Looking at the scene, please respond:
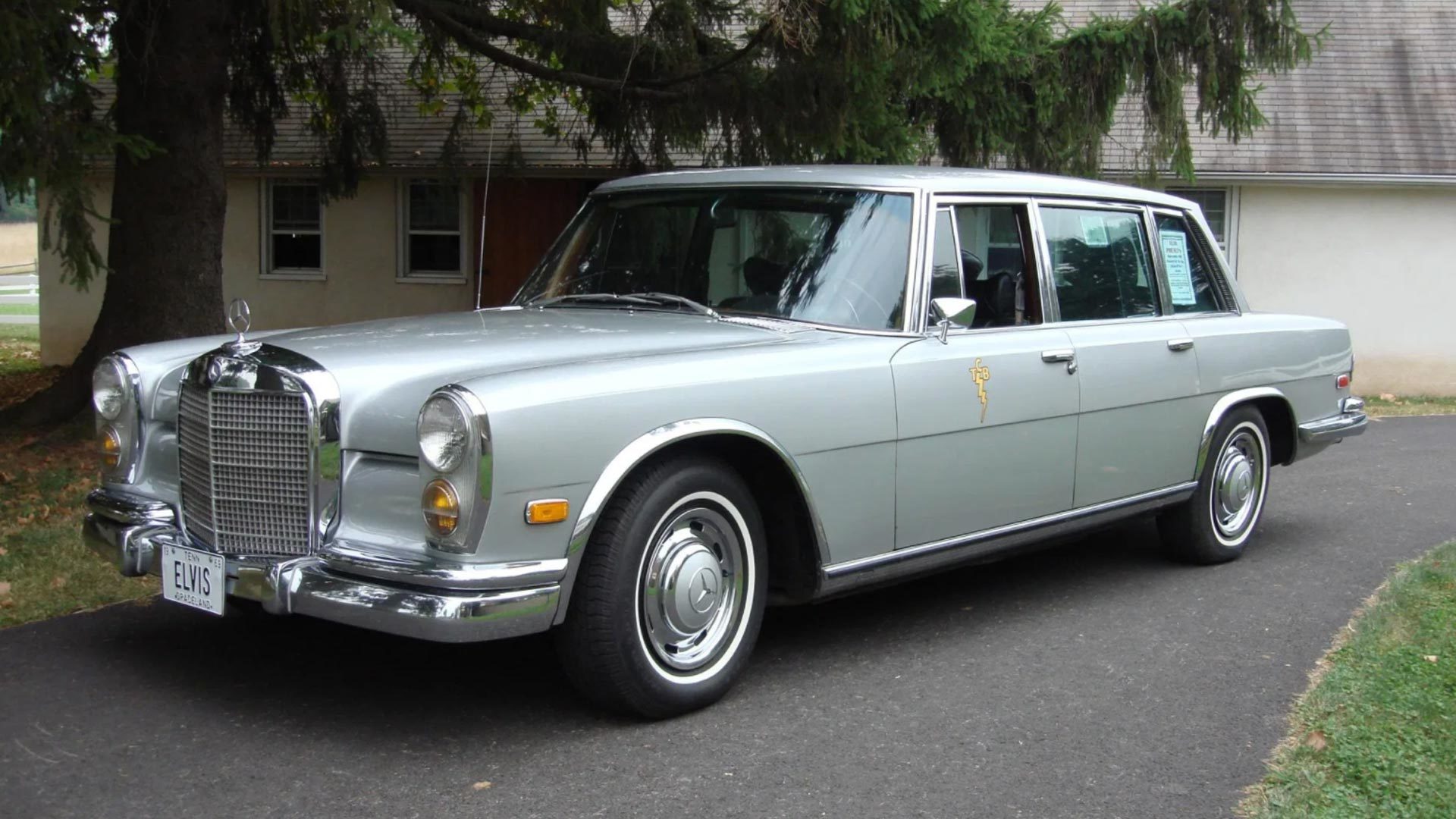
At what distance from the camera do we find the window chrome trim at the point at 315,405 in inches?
168

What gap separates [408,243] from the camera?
18250 millimetres

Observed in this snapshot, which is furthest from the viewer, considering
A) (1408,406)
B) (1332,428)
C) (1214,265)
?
(1408,406)

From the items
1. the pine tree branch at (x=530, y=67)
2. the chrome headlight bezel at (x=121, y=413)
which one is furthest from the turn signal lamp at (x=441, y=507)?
the pine tree branch at (x=530, y=67)

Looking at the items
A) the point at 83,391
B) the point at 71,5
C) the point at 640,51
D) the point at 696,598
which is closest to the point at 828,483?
the point at 696,598

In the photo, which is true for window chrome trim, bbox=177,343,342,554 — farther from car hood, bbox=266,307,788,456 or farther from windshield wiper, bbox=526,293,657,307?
windshield wiper, bbox=526,293,657,307

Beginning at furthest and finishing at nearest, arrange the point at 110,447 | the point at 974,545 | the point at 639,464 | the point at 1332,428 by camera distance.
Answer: the point at 1332,428
the point at 974,545
the point at 110,447
the point at 639,464

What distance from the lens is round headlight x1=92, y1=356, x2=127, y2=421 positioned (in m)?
5.09

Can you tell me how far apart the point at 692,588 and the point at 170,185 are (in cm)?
726

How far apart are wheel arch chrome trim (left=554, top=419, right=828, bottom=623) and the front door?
1.88 ft

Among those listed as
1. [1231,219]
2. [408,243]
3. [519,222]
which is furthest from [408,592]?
[1231,219]

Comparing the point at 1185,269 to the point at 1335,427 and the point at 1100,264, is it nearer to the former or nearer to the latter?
the point at 1100,264

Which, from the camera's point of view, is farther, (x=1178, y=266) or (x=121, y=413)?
(x=1178, y=266)

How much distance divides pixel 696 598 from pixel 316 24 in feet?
19.4

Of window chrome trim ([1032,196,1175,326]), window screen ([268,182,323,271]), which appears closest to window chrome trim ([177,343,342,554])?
window chrome trim ([1032,196,1175,326])
